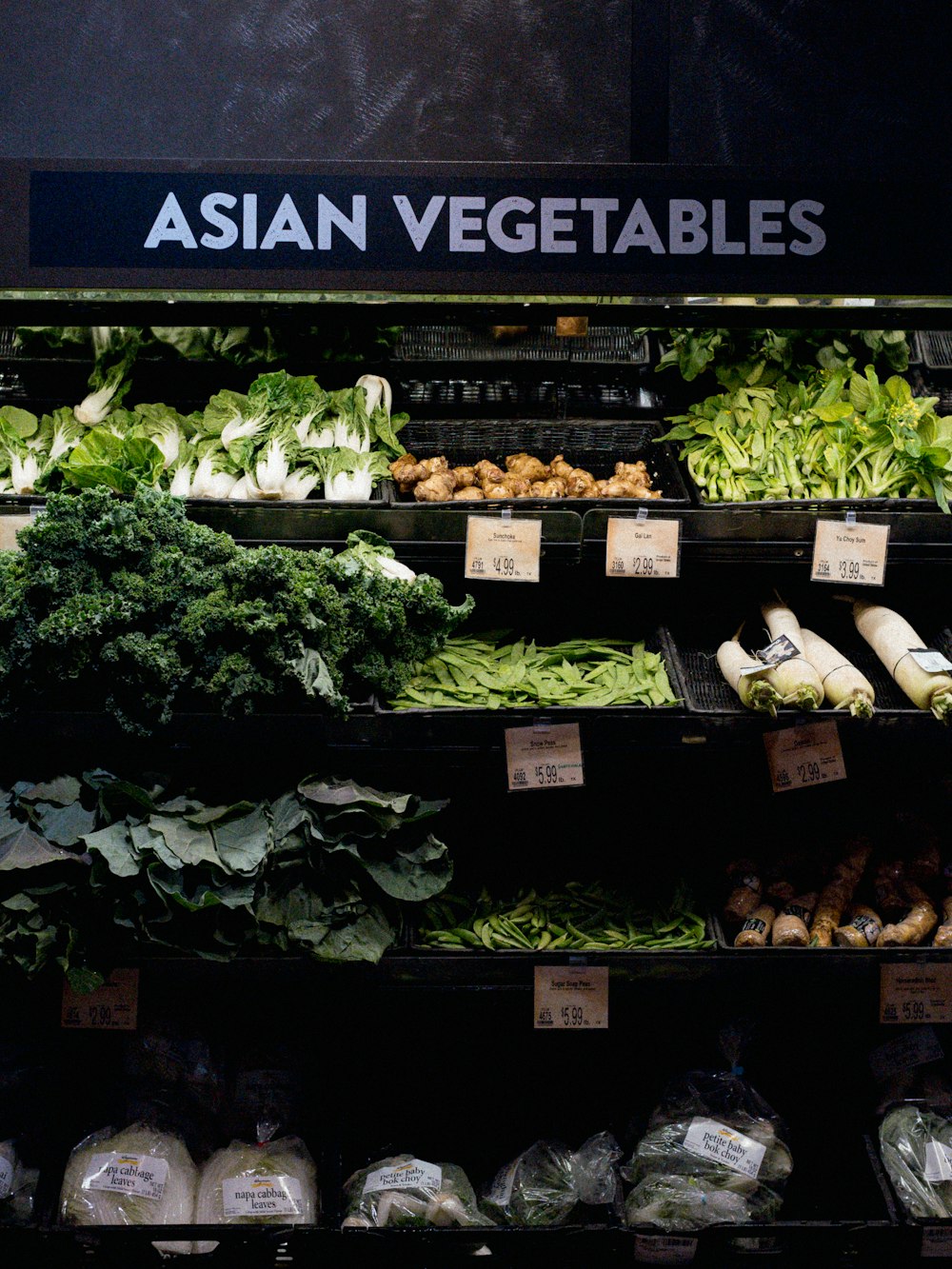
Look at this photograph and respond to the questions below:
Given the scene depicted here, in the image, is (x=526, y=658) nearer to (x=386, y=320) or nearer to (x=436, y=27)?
(x=386, y=320)

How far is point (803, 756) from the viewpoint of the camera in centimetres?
274

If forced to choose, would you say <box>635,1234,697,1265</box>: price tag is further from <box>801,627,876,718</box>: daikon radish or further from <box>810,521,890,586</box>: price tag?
<box>810,521,890,586</box>: price tag

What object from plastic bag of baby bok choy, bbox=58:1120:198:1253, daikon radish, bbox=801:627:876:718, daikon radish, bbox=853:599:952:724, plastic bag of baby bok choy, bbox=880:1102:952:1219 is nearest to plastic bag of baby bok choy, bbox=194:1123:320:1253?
plastic bag of baby bok choy, bbox=58:1120:198:1253

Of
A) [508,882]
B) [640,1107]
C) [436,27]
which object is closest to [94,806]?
[508,882]

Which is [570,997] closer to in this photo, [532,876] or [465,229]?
[532,876]

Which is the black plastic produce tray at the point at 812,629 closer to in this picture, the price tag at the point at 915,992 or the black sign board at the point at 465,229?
the price tag at the point at 915,992

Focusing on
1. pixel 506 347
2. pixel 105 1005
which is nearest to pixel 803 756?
pixel 506 347

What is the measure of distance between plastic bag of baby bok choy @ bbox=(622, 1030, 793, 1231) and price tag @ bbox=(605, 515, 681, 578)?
129 cm

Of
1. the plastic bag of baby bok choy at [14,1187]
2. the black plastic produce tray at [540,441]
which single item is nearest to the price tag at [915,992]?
the black plastic produce tray at [540,441]

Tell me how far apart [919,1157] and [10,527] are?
99.8 inches

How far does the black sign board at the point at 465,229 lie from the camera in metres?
2.18

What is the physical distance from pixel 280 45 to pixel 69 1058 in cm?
245

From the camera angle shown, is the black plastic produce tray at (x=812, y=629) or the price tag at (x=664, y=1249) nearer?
the price tag at (x=664, y=1249)

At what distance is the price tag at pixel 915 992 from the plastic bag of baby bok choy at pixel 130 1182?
1.63m
